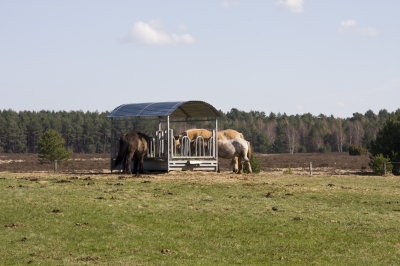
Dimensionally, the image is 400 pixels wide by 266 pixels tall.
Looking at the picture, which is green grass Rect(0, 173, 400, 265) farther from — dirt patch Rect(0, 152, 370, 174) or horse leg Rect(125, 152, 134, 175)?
dirt patch Rect(0, 152, 370, 174)

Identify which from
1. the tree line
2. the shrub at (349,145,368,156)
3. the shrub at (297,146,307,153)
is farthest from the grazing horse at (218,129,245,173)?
the shrub at (297,146,307,153)

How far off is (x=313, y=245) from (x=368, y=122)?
536 ft

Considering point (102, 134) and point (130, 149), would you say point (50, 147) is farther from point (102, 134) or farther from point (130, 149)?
point (102, 134)

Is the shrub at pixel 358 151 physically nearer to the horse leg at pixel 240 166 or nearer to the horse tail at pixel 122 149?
the horse leg at pixel 240 166

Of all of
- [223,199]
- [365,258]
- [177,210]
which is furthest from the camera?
[223,199]

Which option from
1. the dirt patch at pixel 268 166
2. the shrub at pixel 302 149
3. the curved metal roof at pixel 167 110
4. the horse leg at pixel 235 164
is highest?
the curved metal roof at pixel 167 110

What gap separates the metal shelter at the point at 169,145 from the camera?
31.4 m

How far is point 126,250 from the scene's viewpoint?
14914 millimetres

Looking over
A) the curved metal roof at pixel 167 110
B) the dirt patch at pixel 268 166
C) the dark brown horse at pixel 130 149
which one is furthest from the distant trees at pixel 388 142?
the dark brown horse at pixel 130 149

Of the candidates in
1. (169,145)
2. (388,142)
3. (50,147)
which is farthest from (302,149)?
(169,145)

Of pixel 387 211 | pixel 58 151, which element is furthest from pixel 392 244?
pixel 58 151

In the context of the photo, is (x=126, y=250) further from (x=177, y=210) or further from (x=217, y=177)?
(x=217, y=177)

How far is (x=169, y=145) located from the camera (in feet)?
104

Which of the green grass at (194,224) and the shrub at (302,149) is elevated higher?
the shrub at (302,149)
